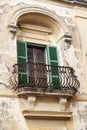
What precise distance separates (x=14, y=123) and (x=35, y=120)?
0.71 m

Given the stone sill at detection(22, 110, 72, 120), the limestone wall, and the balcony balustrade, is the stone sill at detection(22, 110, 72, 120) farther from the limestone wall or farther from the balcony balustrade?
the balcony balustrade

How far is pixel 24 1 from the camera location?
11.1m

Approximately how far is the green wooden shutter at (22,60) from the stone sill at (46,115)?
99 cm

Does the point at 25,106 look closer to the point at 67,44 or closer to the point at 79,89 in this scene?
the point at 79,89

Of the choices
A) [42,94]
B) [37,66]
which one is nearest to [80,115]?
[42,94]

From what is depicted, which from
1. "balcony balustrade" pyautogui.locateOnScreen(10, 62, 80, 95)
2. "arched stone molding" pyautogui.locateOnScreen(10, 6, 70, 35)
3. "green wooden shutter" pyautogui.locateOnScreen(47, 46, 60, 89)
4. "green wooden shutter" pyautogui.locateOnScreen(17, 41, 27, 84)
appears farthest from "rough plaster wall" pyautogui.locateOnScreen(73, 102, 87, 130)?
"arched stone molding" pyautogui.locateOnScreen(10, 6, 70, 35)

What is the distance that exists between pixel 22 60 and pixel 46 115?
1942mm

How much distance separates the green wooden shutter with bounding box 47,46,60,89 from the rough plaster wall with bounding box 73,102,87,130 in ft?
3.07

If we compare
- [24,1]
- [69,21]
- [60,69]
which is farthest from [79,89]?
[24,1]

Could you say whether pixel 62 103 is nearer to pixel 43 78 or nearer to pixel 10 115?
pixel 43 78

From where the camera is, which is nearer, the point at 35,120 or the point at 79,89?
the point at 35,120

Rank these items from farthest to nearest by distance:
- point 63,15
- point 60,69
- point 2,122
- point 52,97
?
point 63,15 → point 60,69 → point 52,97 → point 2,122

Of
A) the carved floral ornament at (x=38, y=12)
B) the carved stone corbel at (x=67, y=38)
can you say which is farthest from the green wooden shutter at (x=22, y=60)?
the carved stone corbel at (x=67, y=38)

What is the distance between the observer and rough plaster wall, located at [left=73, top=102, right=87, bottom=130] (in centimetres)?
1020
